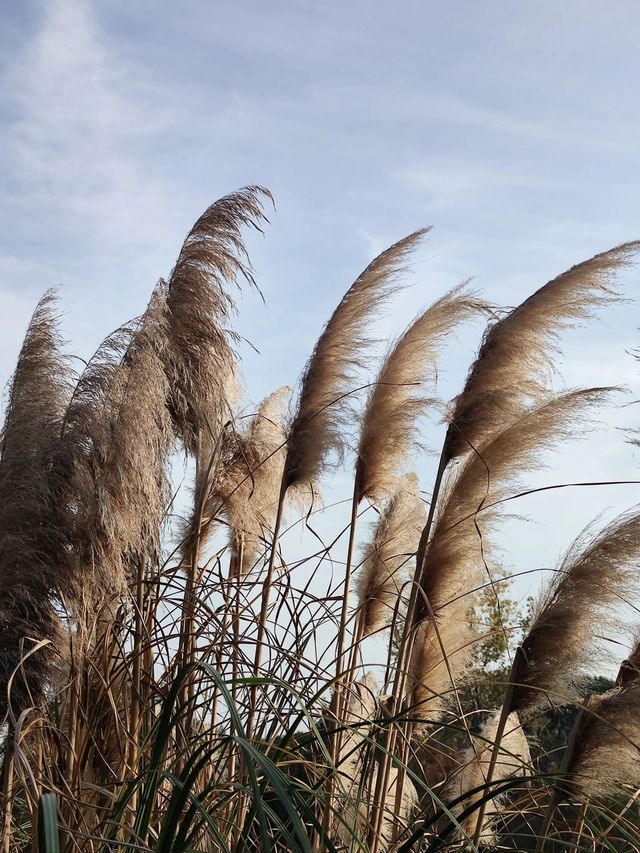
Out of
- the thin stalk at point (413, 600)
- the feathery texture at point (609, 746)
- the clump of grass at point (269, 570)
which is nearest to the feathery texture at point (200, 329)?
the clump of grass at point (269, 570)

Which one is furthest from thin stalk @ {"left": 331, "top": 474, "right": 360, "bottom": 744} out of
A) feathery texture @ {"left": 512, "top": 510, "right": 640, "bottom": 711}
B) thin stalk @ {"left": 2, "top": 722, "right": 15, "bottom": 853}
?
thin stalk @ {"left": 2, "top": 722, "right": 15, "bottom": 853}

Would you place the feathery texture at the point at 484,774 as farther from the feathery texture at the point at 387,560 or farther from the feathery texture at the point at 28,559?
the feathery texture at the point at 28,559

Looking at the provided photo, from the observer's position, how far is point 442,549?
3.89 meters

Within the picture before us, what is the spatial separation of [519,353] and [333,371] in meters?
0.94

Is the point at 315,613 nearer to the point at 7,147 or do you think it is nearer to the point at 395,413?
the point at 395,413

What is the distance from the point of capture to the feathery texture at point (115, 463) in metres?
3.61

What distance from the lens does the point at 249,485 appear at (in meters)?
4.73

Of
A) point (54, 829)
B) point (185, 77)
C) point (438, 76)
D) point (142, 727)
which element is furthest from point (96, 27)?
point (54, 829)

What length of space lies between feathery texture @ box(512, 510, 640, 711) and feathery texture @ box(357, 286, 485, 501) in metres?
1.16

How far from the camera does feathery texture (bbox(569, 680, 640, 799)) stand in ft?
10.5

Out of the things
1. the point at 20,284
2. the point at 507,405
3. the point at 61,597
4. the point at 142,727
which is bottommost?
the point at 142,727

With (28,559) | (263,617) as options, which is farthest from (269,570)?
(28,559)

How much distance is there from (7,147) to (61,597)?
2.86 metres

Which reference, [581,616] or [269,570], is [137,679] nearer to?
[269,570]
